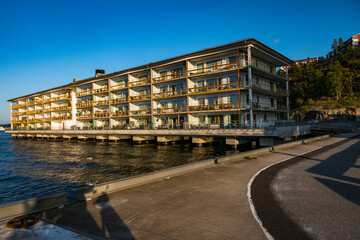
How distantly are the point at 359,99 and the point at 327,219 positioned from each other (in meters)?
79.2

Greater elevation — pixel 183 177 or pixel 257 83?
pixel 257 83

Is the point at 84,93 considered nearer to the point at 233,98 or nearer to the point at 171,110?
the point at 171,110

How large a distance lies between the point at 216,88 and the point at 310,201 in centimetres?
2979

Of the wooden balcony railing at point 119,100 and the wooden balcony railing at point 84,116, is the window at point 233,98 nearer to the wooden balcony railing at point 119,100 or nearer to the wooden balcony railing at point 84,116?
the wooden balcony railing at point 119,100

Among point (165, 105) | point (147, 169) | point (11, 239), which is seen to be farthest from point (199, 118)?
point (11, 239)

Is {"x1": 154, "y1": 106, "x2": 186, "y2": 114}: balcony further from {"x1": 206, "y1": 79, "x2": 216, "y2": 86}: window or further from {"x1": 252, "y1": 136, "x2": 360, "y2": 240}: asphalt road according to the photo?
{"x1": 252, "y1": 136, "x2": 360, "y2": 240}: asphalt road

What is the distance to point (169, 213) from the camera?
639 cm

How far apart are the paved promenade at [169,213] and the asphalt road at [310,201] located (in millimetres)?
607

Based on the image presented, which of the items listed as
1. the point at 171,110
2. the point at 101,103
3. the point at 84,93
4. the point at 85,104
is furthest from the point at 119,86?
the point at 171,110

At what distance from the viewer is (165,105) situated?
42.9 metres

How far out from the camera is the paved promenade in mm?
5246

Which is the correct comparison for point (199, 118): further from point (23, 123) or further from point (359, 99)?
point (23, 123)

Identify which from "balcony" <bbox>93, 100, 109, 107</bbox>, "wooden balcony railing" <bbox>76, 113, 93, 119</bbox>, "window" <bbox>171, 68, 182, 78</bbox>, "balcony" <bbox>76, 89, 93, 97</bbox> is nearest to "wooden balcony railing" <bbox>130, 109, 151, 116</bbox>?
"window" <bbox>171, 68, 182, 78</bbox>

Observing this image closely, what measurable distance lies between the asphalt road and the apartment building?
17.6 meters
